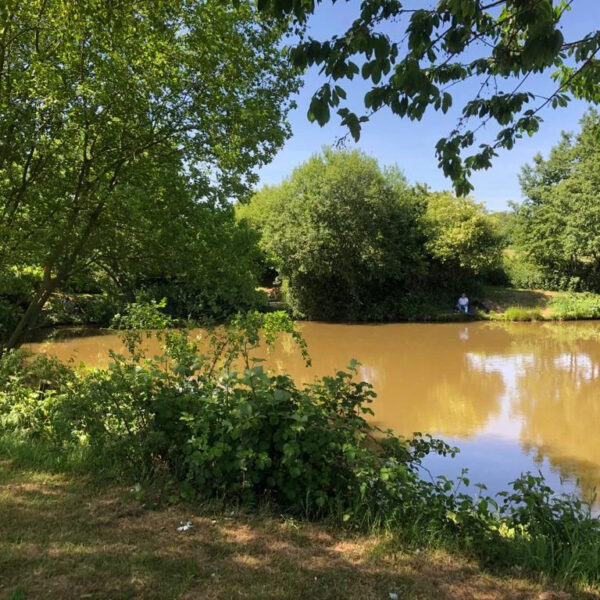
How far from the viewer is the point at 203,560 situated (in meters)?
2.94

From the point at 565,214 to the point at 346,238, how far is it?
1267 centimetres

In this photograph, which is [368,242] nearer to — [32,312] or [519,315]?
[519,315]

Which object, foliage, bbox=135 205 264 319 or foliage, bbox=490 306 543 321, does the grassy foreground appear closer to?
foliage, bbox=135 205 264 319

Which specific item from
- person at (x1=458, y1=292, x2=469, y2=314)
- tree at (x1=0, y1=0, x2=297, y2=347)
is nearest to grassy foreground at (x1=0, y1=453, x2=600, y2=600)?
tree at (x1=0, y1=0, x2=297, y2=347)

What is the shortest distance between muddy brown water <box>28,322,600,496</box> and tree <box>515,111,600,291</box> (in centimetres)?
615

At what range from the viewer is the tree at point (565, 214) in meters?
26.3

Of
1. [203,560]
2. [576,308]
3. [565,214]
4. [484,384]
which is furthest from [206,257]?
[565,214]

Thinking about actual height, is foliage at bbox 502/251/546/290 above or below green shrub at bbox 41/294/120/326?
above

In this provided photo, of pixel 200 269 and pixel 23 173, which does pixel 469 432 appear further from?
pixel 23 173

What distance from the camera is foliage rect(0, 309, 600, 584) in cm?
334

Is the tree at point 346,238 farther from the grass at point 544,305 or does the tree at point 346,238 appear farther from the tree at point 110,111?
the tree at point 110,111

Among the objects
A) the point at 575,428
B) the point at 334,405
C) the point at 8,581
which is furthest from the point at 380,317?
the point at 8,581

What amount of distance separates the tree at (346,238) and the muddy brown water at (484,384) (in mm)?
3398

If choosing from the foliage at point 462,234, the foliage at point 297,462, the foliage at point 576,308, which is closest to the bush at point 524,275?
the foliage at point 576,308
